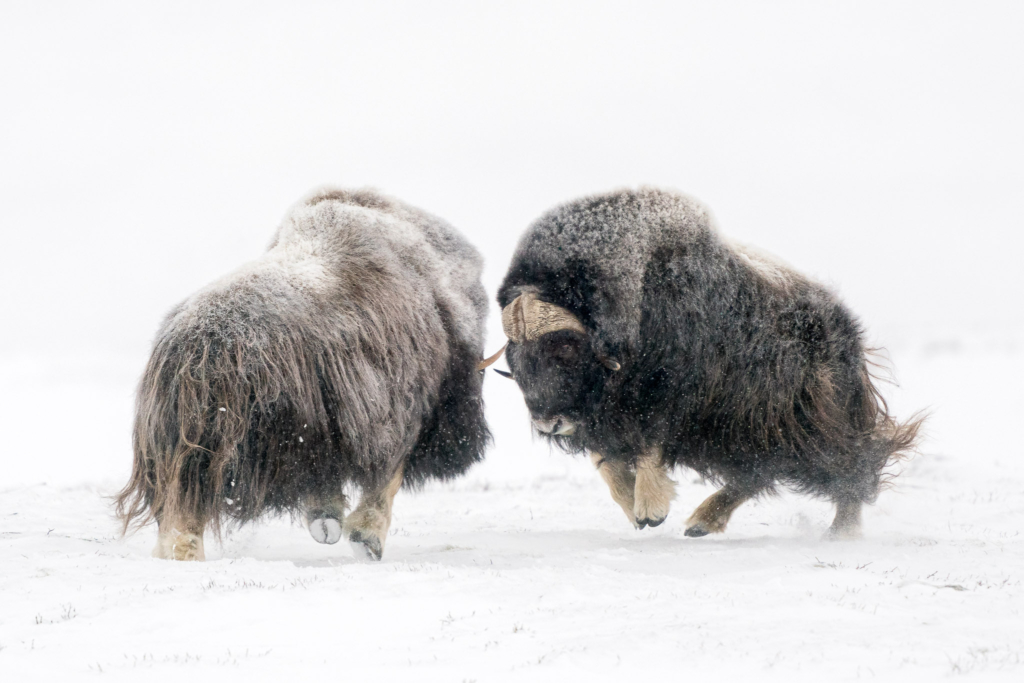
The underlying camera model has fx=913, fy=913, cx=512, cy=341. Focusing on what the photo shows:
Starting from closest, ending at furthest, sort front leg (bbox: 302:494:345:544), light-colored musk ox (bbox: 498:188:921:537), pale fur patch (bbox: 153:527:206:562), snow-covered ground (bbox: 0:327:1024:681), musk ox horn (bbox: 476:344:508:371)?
1. snow-covered ground (bbox: 0:327:1024:681)
2. pale fur patch (bbox: 153:527:206:562)
3. front leg (bbox: 302:494:345:544)
4. light-colored musk ox (bbox: 498:188:921:537)
5. musk ox horn (bbox: 476:344:508:371)

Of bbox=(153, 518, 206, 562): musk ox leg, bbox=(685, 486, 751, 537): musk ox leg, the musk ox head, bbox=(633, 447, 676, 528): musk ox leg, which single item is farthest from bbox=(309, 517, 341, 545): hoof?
bbox=(685, 486, 751, 537): musk ox leg

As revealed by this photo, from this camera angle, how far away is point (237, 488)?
9.96 feet

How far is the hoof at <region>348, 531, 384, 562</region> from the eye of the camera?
11.4ft

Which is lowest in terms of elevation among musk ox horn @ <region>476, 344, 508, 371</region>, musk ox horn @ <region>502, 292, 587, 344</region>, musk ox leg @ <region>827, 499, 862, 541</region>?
musk ox leg @ <region>827, 499, 862, 541</region>

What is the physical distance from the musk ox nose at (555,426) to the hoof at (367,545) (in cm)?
91

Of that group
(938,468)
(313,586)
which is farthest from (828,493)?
(938,468)

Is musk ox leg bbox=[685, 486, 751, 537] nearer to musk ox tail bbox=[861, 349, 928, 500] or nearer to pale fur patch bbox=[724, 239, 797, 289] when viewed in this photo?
musk ox tail bbox=[861, 349, 928, 500]

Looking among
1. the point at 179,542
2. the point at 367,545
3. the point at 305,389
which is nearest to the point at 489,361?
the point at 367,545

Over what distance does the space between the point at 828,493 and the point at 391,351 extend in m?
1.96

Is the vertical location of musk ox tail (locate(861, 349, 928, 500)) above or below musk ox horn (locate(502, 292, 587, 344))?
below

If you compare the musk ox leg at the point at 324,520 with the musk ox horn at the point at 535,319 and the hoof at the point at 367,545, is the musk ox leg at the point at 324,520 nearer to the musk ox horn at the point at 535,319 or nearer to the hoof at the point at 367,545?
the hoof at the point at 367,545

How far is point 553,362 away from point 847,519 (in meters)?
1.43

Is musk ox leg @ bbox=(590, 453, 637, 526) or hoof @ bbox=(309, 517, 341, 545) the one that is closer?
hoof @ bbox=(309, 517, 341, 545)

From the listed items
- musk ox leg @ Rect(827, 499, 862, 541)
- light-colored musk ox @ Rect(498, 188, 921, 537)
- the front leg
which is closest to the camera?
the front leg
